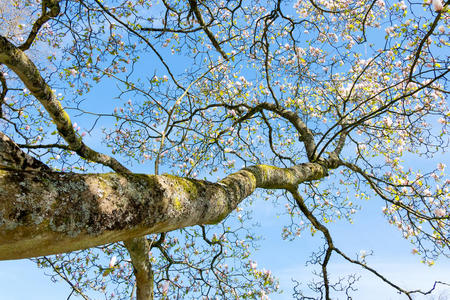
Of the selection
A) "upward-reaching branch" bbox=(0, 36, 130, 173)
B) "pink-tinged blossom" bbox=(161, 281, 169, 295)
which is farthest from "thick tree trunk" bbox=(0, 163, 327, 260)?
"pink-tinged blossom" bbox=(161, 281, 169, 295)

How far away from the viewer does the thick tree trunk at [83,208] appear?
1.08 metres

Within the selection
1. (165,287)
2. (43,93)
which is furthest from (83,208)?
(165,287)

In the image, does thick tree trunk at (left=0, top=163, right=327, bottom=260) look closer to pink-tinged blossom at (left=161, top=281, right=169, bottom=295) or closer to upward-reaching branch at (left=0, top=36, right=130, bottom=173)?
upward-reaching branch at (left=0, top=36, right=130, bottom=173)

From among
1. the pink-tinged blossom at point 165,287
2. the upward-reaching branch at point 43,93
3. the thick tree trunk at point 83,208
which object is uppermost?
Answer: the upward-reaching branch at point 43,93

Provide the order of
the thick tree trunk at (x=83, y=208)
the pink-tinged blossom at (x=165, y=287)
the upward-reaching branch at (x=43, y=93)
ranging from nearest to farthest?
the thick tree trunk at (x=83, y=208) → the upward-reaching branch at (x=43, y=93) → the pink-tinged blossom at (x=165, y=287)

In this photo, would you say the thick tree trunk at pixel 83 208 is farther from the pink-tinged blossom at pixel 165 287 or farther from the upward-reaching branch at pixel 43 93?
the pink-tinged blossom at pixel 165 287

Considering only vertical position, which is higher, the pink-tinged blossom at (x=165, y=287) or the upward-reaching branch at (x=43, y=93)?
the upward-reaching branch at (x=43, y=93)

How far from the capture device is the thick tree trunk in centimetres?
108

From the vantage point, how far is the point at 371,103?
A: 19.7ft

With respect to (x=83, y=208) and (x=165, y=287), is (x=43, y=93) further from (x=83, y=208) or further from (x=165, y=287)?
(x=165, y=287)

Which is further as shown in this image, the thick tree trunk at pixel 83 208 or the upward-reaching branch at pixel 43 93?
the upward-reaching branch at pixel 43 93

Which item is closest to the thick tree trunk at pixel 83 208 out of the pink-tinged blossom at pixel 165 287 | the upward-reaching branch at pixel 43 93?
the upward-reaching branch at pixel 43 93

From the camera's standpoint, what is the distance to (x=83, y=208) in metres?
1.23

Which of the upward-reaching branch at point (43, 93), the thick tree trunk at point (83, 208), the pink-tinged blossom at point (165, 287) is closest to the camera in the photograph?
the thick tree trunk at point (83, 208)
